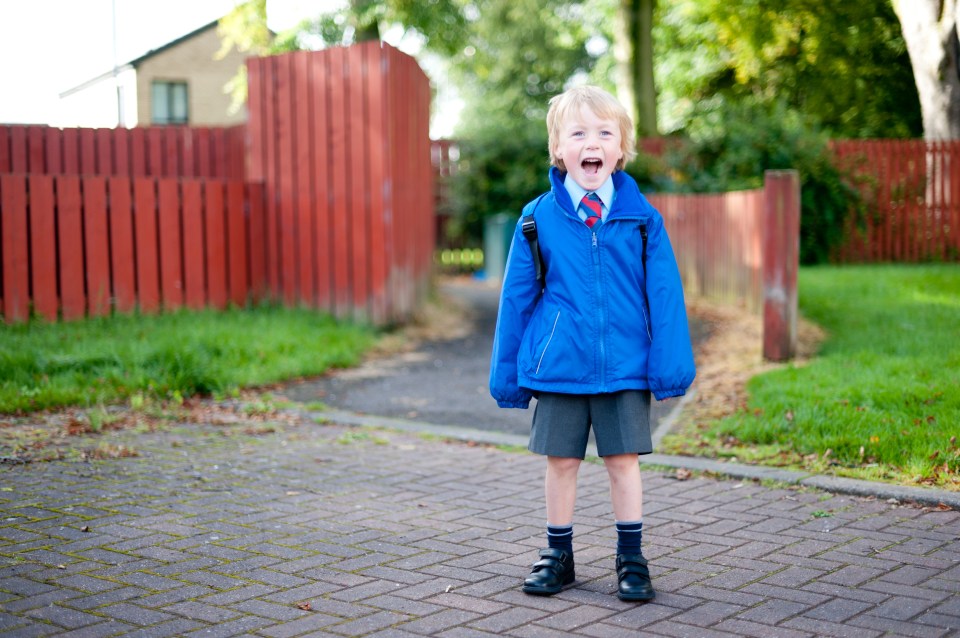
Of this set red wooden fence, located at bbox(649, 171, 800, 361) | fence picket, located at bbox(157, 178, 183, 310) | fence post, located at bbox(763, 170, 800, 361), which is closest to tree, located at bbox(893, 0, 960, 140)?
red wooden fence, located at bbox(649, 171, 800, 361)

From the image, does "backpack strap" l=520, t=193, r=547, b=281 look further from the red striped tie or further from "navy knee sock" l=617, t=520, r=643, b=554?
"navy knee sock" l=617, t=520, r=643, b=554

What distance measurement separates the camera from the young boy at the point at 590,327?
3.45 meters

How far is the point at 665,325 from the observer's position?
3461 millimetres

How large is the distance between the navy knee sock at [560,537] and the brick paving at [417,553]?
0.48ft

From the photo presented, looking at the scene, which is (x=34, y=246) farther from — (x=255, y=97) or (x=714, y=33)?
(x=714, y=33)

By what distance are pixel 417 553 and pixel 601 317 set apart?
1.16 metres

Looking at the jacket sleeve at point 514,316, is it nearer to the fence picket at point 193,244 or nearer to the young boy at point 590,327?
the young boy at point 590,327

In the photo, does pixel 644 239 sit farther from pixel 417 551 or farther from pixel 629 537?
pixel 417 551

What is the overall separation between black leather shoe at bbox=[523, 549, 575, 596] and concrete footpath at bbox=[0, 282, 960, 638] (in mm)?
48

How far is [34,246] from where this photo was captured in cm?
841

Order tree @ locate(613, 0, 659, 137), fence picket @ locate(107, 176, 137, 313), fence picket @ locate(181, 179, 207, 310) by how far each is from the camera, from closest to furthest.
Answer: fence picket @ locate(107, 176, 137, 313) < fence picket @ locate(181, 179, 207, 310) < tree @ locate(613, 0, 659, 137)

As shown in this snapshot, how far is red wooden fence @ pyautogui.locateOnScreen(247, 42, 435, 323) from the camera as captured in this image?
9.78m

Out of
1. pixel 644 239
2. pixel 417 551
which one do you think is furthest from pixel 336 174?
pixel 644 239

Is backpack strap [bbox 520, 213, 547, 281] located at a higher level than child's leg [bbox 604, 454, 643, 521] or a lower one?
higher
